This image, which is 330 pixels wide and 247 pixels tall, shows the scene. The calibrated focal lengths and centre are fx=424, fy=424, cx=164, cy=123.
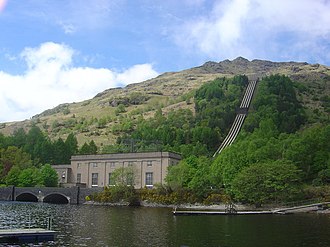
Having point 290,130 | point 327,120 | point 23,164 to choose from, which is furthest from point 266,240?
point 327,120

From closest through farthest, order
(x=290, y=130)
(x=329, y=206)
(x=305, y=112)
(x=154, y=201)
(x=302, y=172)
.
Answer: (x=329, y=206)
(x=302, y=172)
(x=154, y=201)
(x=290, y=130)
(x=305, y=112)

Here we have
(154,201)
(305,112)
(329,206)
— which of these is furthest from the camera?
(305,112)

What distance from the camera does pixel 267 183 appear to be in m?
81.2

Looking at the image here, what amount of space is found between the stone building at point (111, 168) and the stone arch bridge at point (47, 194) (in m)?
7.83

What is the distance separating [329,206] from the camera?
7744 centimetres

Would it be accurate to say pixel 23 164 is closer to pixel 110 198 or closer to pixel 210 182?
pixel 110 198

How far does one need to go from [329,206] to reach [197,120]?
353 ft

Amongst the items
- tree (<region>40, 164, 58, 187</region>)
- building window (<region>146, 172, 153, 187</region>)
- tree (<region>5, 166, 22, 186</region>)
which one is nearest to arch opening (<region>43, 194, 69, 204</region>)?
tree (<region>40, 164, 58, 187</region>)

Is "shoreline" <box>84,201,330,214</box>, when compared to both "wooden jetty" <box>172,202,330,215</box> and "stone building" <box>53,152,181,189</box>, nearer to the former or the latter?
"wooden jetty" <box>172,202,330,215</box>

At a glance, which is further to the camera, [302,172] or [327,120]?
[327,120]

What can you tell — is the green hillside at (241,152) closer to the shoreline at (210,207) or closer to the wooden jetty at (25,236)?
the shoreline at (210,207)

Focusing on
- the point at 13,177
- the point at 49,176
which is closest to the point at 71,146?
the point at 13,177

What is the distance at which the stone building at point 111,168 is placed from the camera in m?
116

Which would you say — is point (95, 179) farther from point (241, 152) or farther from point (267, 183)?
point (267, 183)
